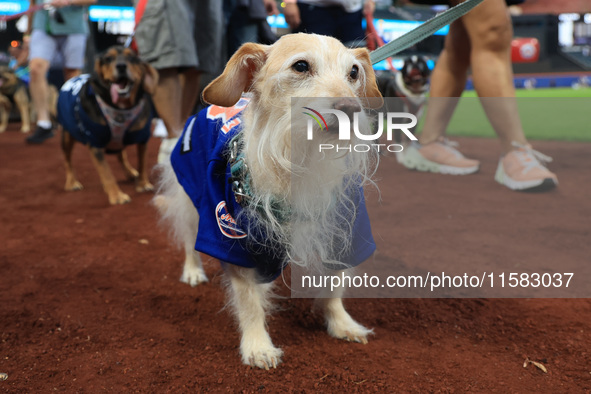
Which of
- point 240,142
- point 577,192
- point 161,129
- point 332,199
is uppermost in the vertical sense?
point 240,142

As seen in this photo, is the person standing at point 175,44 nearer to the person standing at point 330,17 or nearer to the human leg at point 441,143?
the person standing at point 330,17

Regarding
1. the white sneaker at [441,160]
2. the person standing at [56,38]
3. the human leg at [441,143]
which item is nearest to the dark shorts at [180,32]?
the human leg at [441,143]

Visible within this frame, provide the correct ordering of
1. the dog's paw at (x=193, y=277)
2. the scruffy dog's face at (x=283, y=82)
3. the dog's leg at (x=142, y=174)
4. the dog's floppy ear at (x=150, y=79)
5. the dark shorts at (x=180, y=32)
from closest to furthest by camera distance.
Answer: the scruffy dog's face at (x=283, y=82) < the dog's paw at (x=193, y=277) < the dark shorts at (x=180, y=32) < the dog's floppy ear at (x=150, y=79) < the dog's leg at (x=142, y=174)

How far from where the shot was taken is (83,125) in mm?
4445

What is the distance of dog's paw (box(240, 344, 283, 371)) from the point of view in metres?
1.77

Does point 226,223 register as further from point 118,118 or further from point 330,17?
point 118,118

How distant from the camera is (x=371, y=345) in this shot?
1.92 m

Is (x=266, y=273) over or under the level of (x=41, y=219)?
over

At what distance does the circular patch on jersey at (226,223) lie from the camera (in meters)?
1.71

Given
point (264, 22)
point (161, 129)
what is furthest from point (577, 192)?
point (161, 129)

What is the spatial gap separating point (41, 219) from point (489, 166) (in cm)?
314

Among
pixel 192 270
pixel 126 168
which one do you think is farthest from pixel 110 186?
pixel 192 270

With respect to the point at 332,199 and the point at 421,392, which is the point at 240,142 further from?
the point at 421,392

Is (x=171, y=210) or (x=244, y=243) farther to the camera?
(x=171, y=210)
